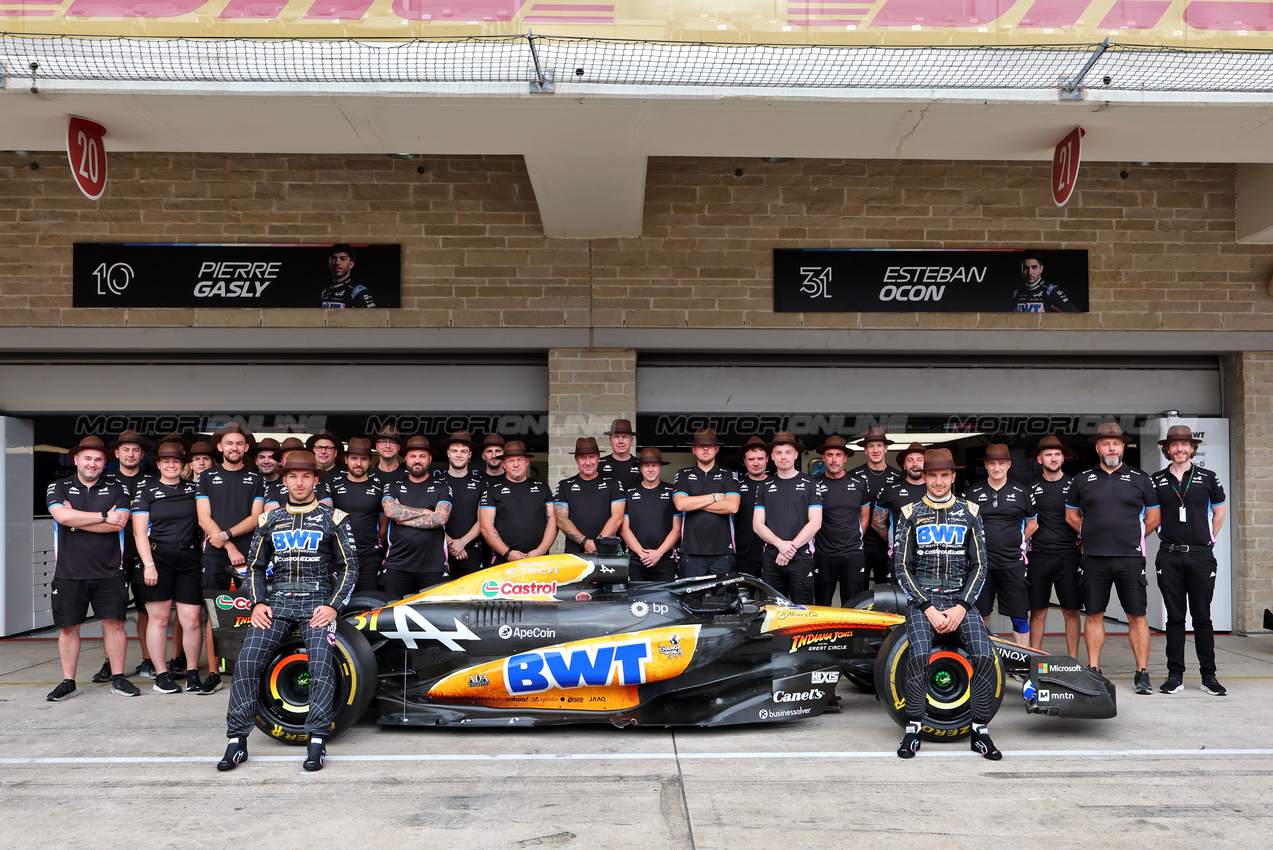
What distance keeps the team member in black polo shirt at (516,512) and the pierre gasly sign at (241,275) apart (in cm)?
298

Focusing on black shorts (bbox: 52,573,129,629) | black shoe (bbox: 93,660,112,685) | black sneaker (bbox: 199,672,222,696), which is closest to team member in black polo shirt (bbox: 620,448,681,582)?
black sneaker (bbox: 199,672,222,696)

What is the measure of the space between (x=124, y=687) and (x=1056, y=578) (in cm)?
694

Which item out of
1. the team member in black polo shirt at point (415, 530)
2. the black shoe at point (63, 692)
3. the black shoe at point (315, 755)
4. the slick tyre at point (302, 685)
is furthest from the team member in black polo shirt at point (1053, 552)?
the black shoe at point (63, 692)

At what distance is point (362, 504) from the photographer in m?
6.88

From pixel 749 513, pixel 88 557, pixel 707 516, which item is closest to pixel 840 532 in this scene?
pixel 749 513

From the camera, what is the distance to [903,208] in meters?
9.58

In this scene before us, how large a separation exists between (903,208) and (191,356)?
7.42 metres

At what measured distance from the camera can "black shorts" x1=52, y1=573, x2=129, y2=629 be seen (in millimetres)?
6648

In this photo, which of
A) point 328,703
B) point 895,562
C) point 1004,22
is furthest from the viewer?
point 1004,22

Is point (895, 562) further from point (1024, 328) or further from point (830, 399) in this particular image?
point (1024, 328)

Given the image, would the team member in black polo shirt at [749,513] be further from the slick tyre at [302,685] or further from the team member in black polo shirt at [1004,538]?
the slick tyre at [302,685]

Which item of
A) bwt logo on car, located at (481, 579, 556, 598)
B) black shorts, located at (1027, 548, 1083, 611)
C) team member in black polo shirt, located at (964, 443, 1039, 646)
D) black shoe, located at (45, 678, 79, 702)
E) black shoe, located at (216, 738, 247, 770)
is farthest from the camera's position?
black shorts, located at (1027, 548, 1083, 611)

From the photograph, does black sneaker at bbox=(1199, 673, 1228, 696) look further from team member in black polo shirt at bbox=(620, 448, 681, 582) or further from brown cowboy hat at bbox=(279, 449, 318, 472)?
brown cowboy hat at bbox=(279, 449, 318, 472)

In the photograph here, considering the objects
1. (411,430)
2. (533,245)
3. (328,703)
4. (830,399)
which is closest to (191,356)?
(411,430)
